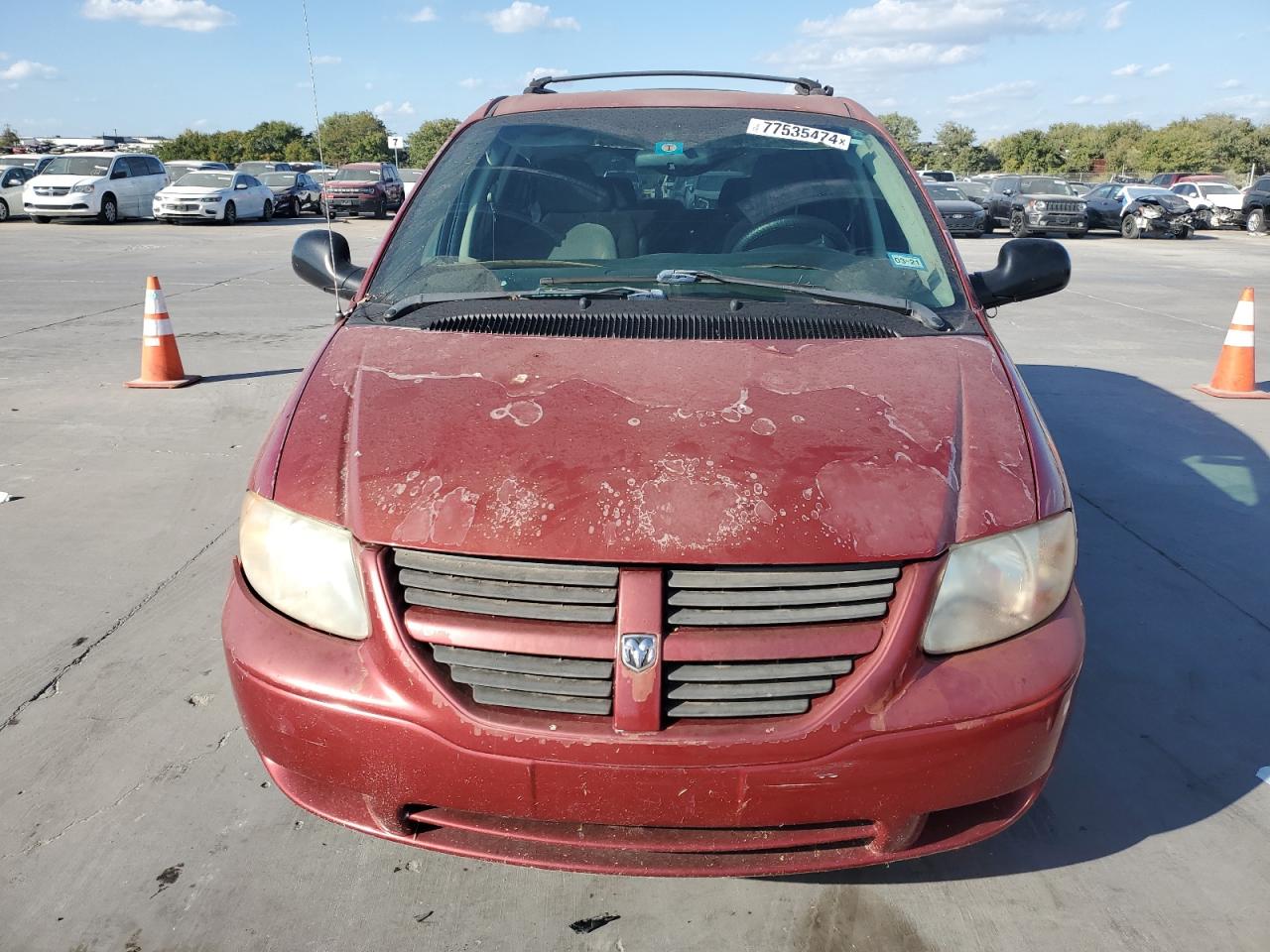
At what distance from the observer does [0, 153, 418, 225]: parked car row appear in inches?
985

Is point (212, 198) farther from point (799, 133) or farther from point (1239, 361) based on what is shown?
point (799, 133)

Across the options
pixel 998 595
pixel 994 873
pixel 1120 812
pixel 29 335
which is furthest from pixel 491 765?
pixel 29 335

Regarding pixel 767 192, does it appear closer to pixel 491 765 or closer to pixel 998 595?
pixel 998 595

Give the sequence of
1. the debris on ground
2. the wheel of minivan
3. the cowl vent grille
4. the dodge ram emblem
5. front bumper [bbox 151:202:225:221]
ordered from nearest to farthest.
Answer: the dodge ram emblem → the debris on ground → the cowl vent grille → the wheel of minivan → front bumper [bbox 151:202:225:221]

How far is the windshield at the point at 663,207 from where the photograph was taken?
3.02 m

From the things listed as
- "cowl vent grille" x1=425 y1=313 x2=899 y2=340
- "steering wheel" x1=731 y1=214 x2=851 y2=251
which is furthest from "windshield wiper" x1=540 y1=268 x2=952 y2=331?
"steering wheel" x1=731 y1=214 x2=851 y2=251

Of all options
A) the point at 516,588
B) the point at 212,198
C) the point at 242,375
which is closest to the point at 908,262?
the point at 516,588

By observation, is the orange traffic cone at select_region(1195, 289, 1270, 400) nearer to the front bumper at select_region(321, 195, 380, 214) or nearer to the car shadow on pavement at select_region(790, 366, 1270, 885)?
the car shadow on pavement at select_region(790, 366, 1270, 885)

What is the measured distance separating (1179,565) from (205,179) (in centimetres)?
2826

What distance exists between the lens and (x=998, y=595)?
6.53 ft

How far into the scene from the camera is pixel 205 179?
1073 inches

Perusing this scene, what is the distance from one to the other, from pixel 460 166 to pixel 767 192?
104 centimetres

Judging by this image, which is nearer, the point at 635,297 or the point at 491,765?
the point at 491,765

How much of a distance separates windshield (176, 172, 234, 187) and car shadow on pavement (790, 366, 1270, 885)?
86.2 ft
